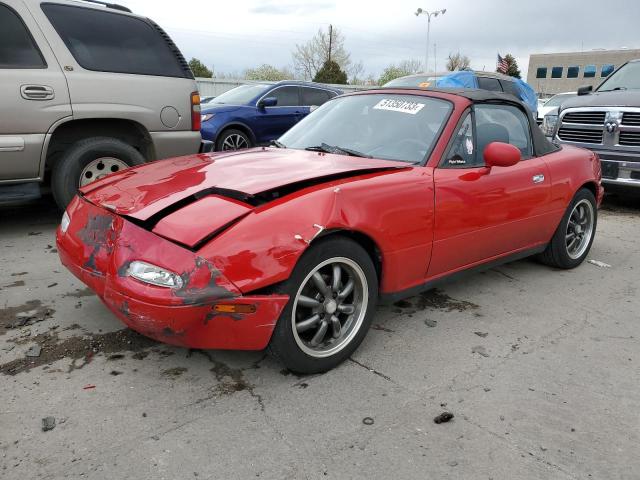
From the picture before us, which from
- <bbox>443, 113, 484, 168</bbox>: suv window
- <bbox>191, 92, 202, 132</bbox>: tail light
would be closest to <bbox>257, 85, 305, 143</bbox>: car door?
<bbox>191, 92, 202, 132</bbox>: tail light

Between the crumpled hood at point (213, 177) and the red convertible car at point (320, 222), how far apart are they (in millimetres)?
12

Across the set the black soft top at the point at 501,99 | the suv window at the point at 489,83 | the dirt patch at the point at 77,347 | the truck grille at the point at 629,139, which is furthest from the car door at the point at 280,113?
the dirt patch at the point at 77,347

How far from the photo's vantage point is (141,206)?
102 inches

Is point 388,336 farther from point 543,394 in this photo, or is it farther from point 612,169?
point 612,169

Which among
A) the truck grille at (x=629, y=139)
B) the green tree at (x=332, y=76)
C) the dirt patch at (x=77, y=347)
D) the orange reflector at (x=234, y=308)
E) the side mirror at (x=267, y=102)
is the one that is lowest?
the dirt patch at (x=77, y=347)

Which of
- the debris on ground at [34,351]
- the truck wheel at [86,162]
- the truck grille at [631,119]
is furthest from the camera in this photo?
the truck grille at [631,119]

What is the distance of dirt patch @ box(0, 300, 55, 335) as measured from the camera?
305 cm

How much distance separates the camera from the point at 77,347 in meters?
2.83

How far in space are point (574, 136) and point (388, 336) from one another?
569 cm

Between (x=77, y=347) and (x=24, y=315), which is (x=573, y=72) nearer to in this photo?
(x=24, y=315)

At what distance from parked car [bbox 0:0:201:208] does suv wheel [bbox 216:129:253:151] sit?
313cm

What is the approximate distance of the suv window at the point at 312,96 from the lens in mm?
10195

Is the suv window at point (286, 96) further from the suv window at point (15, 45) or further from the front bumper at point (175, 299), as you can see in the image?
the front bumper at point (175, 299)

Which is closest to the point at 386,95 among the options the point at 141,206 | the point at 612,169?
the point at 141,206
